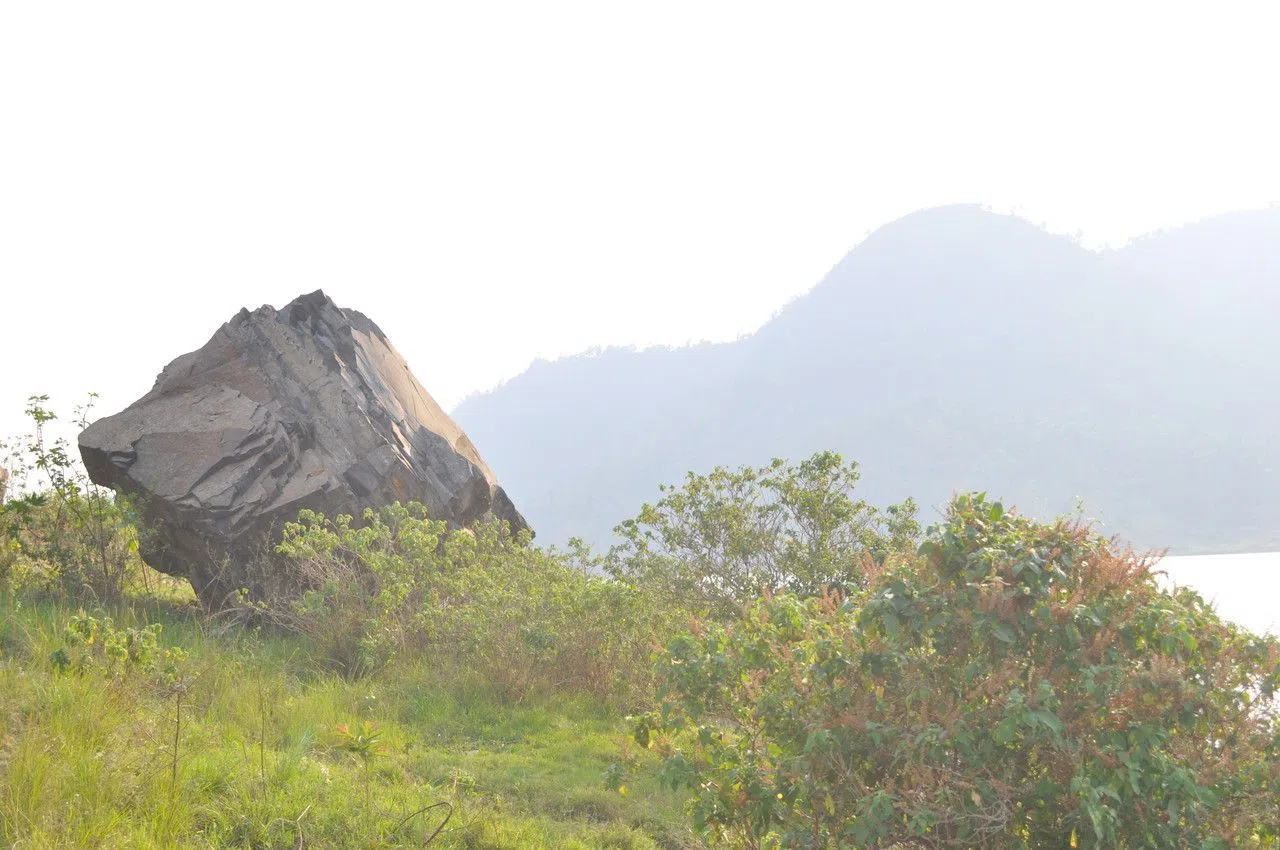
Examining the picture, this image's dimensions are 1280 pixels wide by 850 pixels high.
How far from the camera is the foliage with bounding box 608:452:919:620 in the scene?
489 inches

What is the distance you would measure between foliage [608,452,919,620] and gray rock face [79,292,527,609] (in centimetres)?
333

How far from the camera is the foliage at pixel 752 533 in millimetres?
12430

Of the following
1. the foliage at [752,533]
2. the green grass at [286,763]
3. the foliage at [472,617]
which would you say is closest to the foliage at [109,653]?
the green grass at [286,763]

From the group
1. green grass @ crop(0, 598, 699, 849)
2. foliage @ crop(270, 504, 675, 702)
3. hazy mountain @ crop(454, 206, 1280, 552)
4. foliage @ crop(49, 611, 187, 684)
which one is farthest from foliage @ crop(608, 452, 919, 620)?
hazy mountain @ crop(454, 206, 1280, 552)

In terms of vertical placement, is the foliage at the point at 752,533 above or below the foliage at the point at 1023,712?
below

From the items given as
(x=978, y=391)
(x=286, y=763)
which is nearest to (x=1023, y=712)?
(x=286, y=763)

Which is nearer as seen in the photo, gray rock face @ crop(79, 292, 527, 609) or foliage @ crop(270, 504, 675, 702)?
foliage @ crop(270, 504, 675, 702)

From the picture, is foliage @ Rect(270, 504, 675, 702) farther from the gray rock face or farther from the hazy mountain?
the hazy mountain

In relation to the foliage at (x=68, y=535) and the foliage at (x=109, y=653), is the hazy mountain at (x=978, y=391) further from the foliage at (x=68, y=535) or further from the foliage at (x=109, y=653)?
the foliage at (x=109, y=653)

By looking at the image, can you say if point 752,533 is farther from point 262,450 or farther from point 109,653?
point 109,653

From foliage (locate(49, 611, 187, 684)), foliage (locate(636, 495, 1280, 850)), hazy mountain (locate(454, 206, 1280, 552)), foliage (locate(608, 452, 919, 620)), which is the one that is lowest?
hazy mountain (locate(454, 206, 1280, 552))

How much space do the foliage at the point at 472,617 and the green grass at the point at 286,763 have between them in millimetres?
540

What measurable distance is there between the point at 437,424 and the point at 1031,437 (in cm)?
11204

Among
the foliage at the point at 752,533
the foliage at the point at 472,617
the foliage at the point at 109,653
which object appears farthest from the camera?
the foliage at the point at 752,533
